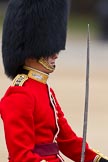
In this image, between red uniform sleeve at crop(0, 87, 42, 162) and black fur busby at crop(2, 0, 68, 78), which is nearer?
red uniform sleeve at crop(0, 87, 42, 162)

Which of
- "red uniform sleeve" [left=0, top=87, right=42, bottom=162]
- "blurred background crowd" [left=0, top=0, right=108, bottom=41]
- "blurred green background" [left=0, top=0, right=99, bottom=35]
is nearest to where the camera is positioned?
"red uniform sleeve" [left=0, top=87, right=42, bottom=162]

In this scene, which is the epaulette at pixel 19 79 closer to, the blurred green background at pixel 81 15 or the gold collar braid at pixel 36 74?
the gold collar braid at pixel 36 74

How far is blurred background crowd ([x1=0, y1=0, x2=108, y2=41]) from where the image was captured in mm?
23022

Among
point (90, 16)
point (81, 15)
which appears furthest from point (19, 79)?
point (81, 15)

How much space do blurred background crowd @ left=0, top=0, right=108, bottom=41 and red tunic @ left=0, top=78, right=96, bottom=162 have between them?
1768 centimetres

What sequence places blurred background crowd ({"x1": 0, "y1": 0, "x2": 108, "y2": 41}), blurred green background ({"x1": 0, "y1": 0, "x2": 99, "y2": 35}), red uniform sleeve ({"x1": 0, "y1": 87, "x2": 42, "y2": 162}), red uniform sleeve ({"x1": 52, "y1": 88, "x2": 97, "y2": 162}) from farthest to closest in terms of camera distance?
blurred green background ({"x1": 0, "y1": 0, "x2": 99, "y2": 35}) < blurred background crowd ({"x1": 0, "y1": 0, "x2": 108, "y2": 41}) < red uniform sleeve ({"x1": 52, "y1": 88, "x2": 97, "y2": 162}) < red uniform sleeve ({"x1": 0, "y1": 87, "x2": 42, "y2": 162})

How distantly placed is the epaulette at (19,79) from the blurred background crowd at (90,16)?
17.7 metres

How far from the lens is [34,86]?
3203 millimetres

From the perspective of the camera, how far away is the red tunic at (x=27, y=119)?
300 cm

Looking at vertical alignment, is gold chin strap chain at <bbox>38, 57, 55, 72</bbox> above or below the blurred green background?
above

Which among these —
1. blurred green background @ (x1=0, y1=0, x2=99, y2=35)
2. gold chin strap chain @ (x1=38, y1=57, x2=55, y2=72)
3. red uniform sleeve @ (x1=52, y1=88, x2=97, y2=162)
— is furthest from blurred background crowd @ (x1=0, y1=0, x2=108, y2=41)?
gold chin strap chain @ (x1=38, y1=57, x2=55, y2=72)

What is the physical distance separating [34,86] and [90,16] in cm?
2282

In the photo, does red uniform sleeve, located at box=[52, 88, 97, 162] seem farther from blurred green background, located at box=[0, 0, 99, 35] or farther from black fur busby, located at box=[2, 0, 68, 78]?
blurred green background, located at box=[0, 0, 99, 35]

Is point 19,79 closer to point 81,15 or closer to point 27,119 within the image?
point 27,119
